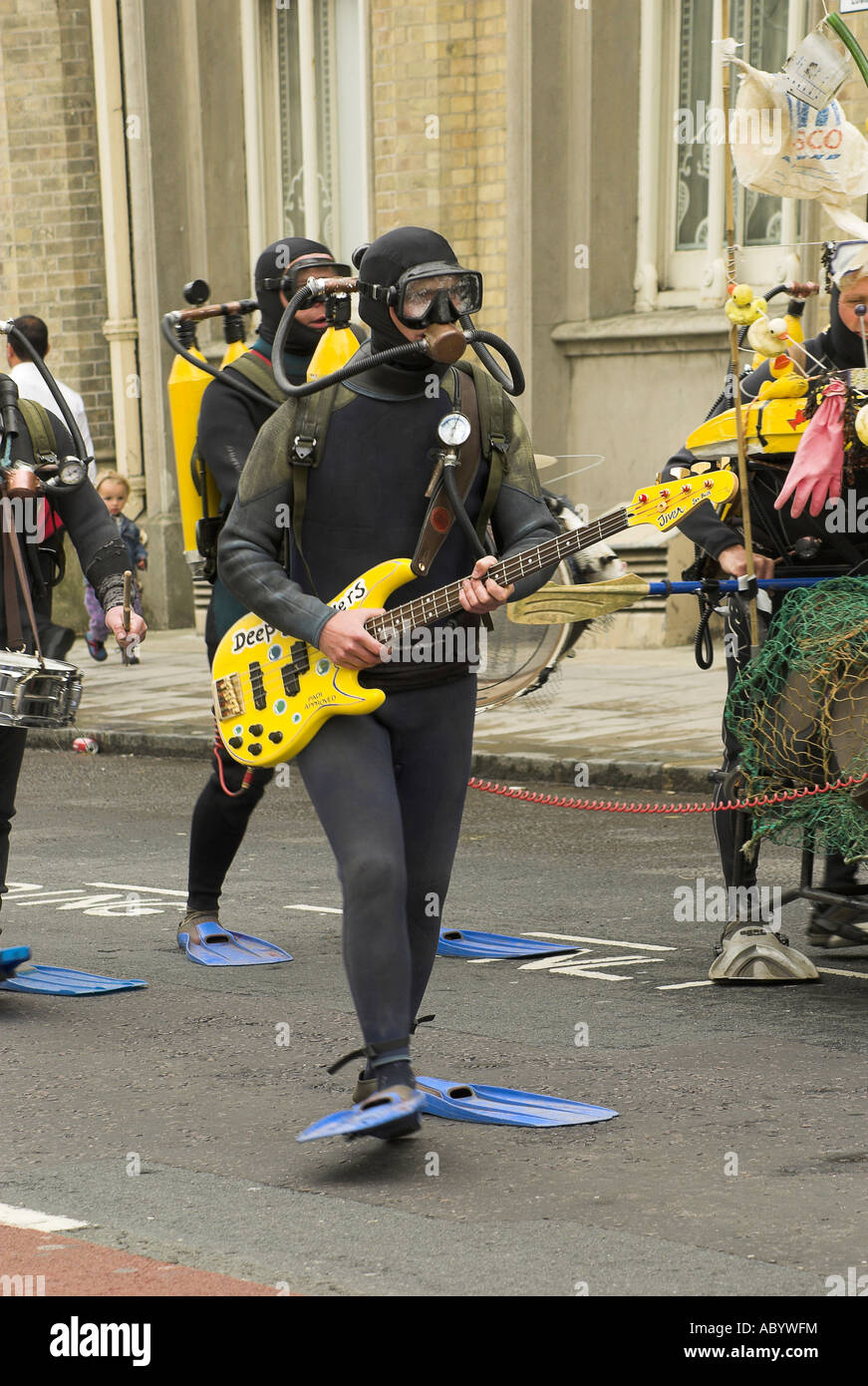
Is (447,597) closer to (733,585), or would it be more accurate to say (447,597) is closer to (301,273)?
(733,585)

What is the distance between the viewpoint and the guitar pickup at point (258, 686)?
17.1ft

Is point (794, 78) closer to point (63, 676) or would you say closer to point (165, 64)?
point (63, 676)

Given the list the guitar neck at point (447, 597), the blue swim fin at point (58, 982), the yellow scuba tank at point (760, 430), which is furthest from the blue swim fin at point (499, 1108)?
the yellow scuba tank at point (760, 430)

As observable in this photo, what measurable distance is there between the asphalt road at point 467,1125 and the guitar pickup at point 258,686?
1.02 metres

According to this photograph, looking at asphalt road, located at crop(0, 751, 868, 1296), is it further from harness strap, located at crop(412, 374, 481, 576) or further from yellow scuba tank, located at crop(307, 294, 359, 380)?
yellow scuba tank, located at crop(307, 294, 359, 380)

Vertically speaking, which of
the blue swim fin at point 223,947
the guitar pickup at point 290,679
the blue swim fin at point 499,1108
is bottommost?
the blue swim fin at point 223,947

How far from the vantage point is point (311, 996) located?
6586 mm

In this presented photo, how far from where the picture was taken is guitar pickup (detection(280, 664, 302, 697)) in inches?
201

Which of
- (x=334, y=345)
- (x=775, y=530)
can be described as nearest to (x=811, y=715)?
(x=775, y=530)

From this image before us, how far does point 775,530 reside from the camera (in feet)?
21.5

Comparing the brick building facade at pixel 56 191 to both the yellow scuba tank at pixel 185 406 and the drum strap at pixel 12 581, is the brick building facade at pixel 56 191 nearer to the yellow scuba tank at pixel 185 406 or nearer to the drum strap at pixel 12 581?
the yellow scuba tank at pixel 185 406

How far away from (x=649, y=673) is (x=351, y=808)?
10.1 meters

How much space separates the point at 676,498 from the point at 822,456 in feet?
3.27

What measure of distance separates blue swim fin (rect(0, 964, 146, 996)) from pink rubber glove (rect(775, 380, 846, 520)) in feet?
8.37
